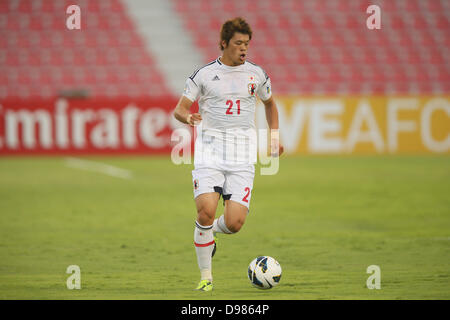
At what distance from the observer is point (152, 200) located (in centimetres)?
1307

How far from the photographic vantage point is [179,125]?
66.0ft

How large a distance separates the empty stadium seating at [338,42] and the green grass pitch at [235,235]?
22.3ft

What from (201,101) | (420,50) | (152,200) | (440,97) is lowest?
(152,200)

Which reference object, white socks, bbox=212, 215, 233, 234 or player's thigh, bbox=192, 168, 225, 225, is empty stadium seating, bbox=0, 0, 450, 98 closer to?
white socks, bbox=212, 215, 233, 234

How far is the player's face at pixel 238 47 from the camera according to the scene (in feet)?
21.5

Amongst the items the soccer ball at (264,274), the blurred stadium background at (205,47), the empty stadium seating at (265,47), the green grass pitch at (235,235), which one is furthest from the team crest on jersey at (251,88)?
the empty stadium seating at (265,47)

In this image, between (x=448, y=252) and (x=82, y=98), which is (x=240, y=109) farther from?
(x=82, y=98)

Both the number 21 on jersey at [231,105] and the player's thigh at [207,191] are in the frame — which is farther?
the number 21 on jersey at [231,105]

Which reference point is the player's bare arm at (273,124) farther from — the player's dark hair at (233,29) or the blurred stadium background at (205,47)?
the blurred stadium background at (205,47)

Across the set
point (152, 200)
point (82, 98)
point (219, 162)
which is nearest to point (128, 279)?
point (219, 162)

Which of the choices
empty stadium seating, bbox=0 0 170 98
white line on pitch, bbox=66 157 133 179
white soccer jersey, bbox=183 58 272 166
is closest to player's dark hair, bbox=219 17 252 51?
white soccer jersey, bbox=183 58 272 166

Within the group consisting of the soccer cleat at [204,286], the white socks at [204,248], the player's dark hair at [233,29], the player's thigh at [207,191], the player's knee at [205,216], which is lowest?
the soccer cleat at [204,286]

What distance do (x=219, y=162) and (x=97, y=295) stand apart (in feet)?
5.15

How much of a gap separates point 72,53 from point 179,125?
654 centimetres
